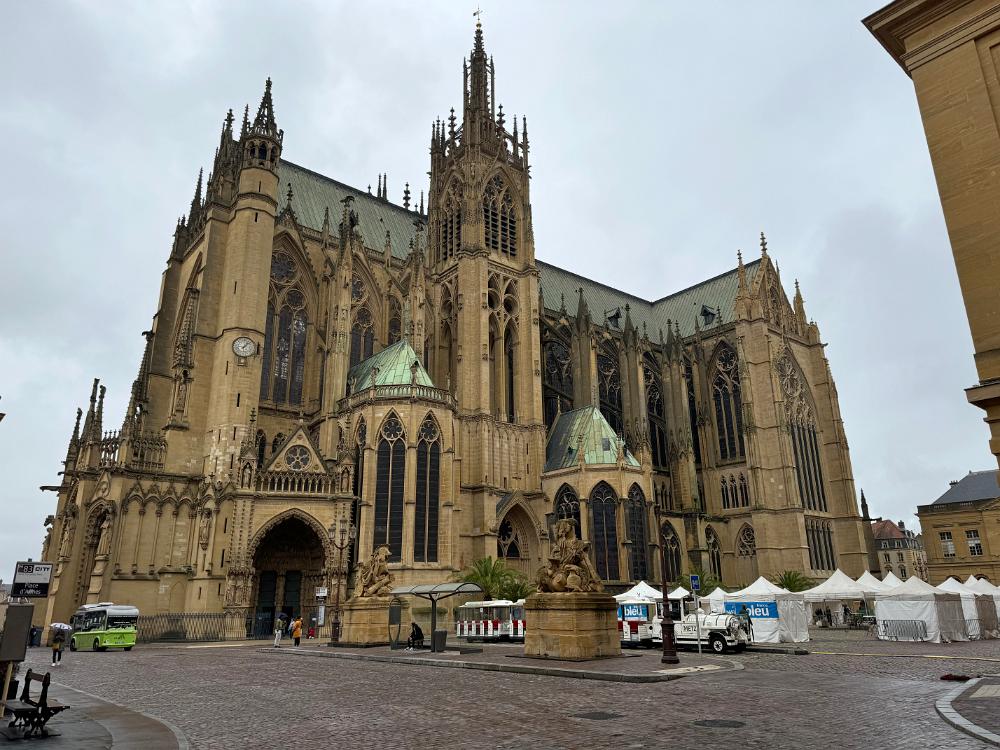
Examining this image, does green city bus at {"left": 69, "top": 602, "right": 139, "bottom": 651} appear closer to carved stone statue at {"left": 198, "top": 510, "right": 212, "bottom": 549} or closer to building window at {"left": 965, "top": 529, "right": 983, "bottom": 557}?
carved stone statue at {"left": 198, "top": 510, "right": 212, "bottom": 549}

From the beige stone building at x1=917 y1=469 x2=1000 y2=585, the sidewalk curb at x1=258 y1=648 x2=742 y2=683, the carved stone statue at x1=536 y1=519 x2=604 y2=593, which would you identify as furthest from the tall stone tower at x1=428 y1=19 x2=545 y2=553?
the beige stone building at x1=917 y1=469 x2=1000 y2=585

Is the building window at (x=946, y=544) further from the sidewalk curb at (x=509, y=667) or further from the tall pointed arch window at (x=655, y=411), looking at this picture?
the sidewalk curb at (x=509, y=667)

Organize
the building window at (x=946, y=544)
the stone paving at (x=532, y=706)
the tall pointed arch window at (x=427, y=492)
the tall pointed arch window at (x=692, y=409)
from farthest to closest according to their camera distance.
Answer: the building window at (x=946, y=544) < the tall pointed arch window at (x=692, y=409) < the tall pointed arch window at (x=427, y=492) < the stone paving at (x=532, y=706)

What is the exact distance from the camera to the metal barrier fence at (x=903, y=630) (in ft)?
96.1

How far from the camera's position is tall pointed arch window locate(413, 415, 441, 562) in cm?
3834

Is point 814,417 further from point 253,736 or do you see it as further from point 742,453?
A: point 253,736

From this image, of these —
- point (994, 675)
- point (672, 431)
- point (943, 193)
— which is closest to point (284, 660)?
point (994, 675)

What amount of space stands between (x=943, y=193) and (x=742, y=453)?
5149 centimetres

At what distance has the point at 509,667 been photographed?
18.2m

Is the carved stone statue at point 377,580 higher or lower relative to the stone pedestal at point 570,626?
higher

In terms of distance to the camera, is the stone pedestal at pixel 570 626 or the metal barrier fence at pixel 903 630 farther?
the metal barrier fence at pixel 903 630

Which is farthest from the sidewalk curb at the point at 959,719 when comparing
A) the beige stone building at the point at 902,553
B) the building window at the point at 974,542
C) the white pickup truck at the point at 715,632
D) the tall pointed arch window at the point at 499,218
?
the beige stone building at the point at 902,553

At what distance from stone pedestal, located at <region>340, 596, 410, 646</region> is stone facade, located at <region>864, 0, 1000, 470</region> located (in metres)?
22.7

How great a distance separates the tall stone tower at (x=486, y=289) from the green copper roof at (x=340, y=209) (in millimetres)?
3886
